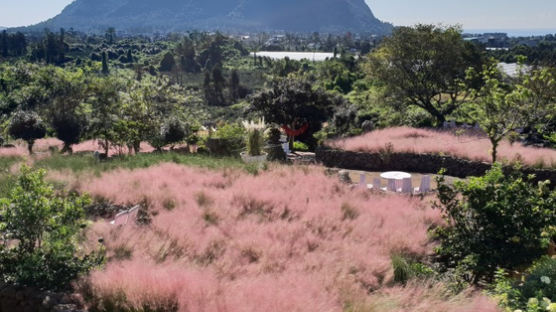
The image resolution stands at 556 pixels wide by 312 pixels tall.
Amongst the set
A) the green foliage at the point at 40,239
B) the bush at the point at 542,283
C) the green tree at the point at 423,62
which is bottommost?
the bush at the point at 542,283

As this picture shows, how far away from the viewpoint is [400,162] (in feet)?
57.1

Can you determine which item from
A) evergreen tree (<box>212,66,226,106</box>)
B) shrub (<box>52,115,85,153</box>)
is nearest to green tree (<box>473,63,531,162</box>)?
shrub (<box>52,115,85,153</box>)

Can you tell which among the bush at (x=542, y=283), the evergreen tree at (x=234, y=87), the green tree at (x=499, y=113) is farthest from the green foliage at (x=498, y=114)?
the evergreen tree at (x=234, y=87)

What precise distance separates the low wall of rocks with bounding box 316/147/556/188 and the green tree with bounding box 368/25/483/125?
813 cm

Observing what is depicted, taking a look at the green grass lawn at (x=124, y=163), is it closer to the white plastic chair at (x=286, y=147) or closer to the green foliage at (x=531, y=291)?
the white plastic chair at (x=286, y=147)

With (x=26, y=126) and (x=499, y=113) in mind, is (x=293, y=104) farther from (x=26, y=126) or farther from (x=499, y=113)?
(x=26, y=126)

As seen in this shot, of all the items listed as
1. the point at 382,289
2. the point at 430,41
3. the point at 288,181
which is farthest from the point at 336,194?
the point at 430,41

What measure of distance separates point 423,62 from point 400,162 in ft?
29.4

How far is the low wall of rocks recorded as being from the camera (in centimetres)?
1620

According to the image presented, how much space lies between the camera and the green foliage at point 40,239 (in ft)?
19.0

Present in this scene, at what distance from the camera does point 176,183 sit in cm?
1070

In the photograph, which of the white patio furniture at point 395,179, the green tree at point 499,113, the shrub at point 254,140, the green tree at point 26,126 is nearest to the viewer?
the white patio furniture at point 395,179

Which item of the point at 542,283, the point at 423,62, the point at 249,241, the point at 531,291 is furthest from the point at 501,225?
the point at 423,62

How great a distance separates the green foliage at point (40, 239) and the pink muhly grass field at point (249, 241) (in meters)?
0.44
